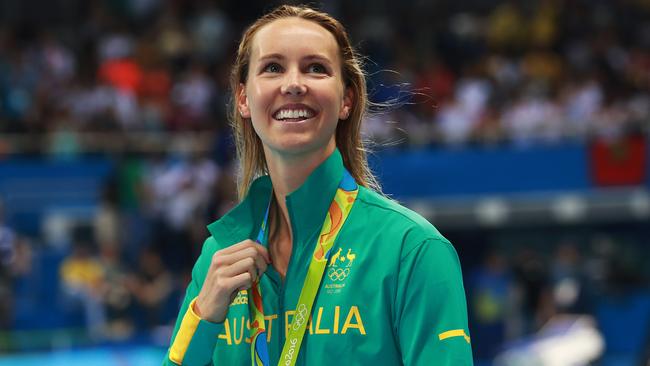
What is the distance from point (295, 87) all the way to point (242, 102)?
308 mm

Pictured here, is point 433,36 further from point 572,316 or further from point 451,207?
point 572,316

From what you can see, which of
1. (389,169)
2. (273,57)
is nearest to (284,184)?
(273,57)

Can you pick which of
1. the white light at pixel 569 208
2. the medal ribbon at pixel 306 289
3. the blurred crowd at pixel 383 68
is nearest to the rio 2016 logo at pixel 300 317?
the medal ribbon at pixel 306 289

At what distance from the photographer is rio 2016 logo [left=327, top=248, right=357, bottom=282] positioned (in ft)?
8.32

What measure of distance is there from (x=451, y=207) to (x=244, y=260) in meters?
11.0

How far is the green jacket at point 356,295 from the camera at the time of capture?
7.93 ft

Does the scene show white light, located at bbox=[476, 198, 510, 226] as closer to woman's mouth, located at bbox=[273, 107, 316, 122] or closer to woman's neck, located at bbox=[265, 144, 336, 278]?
woman's neck, located at bbox=[265, 144, 336, 278]

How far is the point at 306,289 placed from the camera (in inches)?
100

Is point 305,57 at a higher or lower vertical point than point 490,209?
higher

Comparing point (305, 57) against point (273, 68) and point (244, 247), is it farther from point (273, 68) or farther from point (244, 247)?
point (244, 247)

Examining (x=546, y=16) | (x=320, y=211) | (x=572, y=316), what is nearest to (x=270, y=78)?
(x=320, y=211)

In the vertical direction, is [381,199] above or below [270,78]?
below

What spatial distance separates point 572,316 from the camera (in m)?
10.8

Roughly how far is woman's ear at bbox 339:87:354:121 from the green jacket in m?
0.12
